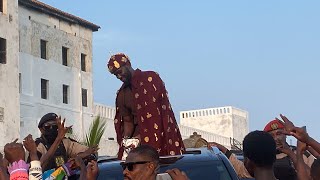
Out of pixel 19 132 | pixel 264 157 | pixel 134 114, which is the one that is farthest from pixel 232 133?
pixel 264 157

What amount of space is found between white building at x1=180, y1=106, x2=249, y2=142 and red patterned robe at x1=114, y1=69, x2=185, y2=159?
46.2m

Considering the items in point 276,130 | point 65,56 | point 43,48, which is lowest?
point 276,130

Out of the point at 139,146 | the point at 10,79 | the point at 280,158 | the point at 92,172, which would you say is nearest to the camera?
the point at 139,146

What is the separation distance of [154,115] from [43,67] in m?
35.7

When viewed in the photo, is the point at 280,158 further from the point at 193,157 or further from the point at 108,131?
the point at 108,131

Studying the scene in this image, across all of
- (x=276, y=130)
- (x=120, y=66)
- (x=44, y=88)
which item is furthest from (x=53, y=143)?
(x=44, y=88)

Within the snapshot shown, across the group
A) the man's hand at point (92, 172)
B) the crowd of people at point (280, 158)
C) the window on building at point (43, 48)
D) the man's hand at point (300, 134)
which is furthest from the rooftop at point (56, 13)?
the man's hand at point (300, 134)

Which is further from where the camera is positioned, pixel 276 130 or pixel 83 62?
pixel 83 62

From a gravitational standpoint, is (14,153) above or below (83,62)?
below

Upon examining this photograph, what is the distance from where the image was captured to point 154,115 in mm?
9211

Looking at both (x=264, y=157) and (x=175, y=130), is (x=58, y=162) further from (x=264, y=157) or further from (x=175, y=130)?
(x=264, y=157)

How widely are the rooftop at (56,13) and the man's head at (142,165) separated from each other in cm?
3802

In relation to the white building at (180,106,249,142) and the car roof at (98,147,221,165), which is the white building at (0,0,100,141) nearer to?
the white building at (180,106,249,142)

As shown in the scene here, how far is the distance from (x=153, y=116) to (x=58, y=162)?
4.16 ft
